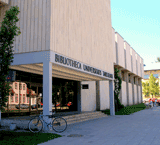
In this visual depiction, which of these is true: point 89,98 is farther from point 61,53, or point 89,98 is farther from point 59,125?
point 59,125

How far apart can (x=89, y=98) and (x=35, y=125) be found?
569 inches

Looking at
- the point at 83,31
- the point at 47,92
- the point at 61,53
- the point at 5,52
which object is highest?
the point at 83,31

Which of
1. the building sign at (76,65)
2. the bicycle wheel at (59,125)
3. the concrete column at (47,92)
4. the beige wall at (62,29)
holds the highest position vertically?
the beige wall at (62,29)

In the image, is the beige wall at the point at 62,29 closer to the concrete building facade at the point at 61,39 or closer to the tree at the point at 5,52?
the concrete building facade at the point at 61,39

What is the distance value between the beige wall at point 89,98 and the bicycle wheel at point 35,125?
42.4 feet

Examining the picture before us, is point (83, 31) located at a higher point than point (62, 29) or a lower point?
higher

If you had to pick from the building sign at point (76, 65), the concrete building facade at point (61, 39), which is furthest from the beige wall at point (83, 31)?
the building sign at point (76, 65)

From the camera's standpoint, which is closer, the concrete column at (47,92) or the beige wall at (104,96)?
the concrete column at (47,92)

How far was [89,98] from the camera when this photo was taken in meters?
24.6

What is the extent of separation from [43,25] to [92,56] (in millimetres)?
6578

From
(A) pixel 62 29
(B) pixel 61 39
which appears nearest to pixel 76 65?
(B) pixel 61 39

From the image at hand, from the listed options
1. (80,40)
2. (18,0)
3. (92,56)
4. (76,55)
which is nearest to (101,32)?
(92,56)

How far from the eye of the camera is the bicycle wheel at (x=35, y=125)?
1051 centimetres

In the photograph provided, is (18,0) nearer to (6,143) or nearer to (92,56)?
(92,56)
